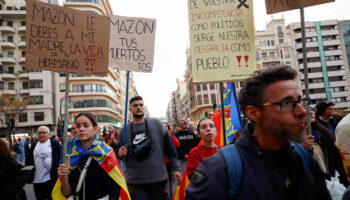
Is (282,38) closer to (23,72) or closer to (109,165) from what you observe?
(23,72)

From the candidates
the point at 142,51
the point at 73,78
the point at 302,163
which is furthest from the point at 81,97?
the point at 302,163

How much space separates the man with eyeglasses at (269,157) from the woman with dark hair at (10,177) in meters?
3.08

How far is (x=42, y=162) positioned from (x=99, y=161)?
3.10 meters

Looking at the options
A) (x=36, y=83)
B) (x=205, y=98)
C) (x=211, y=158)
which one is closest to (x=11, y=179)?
(x=211, y=158)

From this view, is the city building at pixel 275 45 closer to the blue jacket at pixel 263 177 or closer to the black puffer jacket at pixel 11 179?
the black puffer jacket at pixel 11 179

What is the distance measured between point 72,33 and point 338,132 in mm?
3660

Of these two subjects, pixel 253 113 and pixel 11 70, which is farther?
pixel 11 70

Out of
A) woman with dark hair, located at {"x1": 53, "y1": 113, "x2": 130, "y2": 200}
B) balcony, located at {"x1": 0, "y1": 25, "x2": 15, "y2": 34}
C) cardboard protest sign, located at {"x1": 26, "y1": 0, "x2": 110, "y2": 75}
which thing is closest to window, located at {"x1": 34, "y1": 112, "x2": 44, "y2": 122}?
balcony, located at {"x1": 0, "y1": 25, "x2": 15, "y2": 34}

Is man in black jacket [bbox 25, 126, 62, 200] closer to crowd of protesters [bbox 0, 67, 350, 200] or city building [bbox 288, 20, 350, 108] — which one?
crowd of protesters [bbox 0, 67, 350, 200]

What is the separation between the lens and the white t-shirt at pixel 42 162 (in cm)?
576

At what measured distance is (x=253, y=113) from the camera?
179 cm

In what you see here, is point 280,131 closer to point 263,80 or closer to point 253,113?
point 253,113

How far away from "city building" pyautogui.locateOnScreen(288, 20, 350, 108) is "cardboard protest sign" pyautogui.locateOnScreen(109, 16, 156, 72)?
6924cm

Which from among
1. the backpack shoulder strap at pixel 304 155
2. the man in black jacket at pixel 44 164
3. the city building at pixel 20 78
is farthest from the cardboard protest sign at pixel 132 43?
the city building at pixel 20 78
